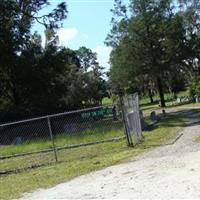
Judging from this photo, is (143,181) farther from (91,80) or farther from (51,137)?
(91,80)

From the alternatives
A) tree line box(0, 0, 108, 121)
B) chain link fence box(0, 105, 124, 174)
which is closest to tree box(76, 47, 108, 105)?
tree line box(0, 0, 108, 121)

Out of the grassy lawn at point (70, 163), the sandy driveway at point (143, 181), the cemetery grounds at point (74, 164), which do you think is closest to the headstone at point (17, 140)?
the cemetery grounds at point (74, 164)

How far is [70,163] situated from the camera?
1741cm

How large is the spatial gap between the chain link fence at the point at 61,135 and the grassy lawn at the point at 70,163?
182 millimetres

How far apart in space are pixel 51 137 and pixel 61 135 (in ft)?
18.4

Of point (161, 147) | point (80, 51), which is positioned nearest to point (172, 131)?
point (161, 147)

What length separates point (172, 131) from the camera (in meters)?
23.8

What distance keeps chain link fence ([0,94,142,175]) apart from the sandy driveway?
439 centimetres

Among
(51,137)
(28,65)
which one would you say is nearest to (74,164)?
(51,137)

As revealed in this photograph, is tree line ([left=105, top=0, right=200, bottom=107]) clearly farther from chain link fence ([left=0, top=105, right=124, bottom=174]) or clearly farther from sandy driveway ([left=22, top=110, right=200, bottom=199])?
sandy driveway ([left=22, top=110, right=200, bottom=199])

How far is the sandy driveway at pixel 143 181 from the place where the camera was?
32.8 feet

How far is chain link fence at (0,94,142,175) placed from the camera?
1945cm

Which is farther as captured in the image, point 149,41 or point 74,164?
point 149,41

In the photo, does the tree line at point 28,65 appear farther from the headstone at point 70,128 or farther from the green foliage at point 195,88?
the green foliage at point 195,88
